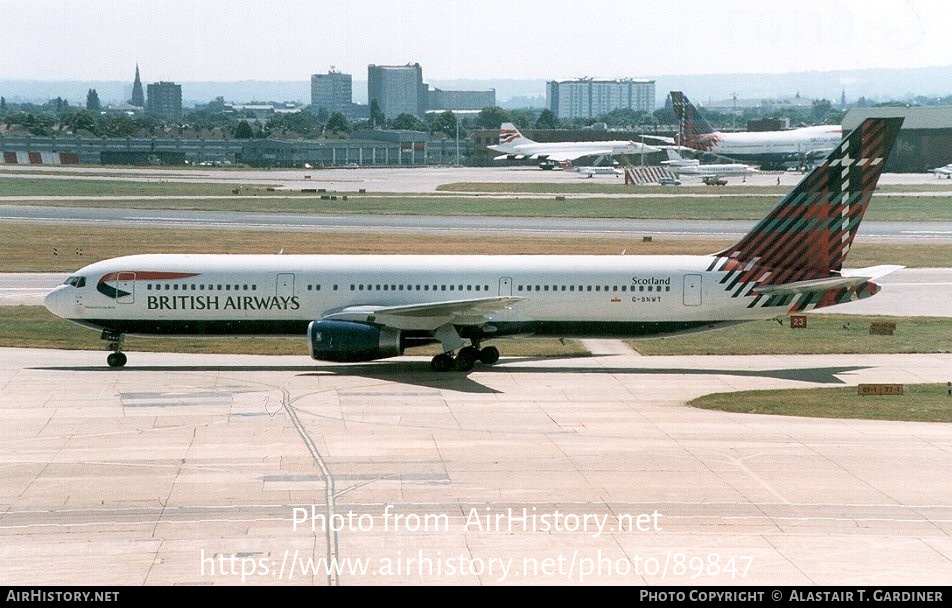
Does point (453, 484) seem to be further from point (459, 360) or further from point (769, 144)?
point (769, 144)

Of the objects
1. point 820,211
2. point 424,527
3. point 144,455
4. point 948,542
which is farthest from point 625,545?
point 820,211

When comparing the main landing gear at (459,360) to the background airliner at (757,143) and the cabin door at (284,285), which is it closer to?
the cabin door at (284,285)

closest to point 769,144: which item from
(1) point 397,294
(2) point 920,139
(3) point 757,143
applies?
(3) point 757,143

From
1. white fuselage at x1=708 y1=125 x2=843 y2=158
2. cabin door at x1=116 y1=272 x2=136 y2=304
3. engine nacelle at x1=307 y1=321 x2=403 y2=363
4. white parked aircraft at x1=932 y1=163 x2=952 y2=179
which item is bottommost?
engine nacelle at x1=307 y1=321 x2=403 y2=363

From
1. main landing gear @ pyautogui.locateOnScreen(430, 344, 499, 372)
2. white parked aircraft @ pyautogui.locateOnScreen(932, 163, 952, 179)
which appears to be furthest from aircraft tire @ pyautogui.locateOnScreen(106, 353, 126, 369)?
white parked aircraft @ pyautogui.locateOnScreen(932, 163, 952, 179)

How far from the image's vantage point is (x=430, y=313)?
4191 centimetres

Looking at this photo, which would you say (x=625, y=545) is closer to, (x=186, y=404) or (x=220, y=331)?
(x=186, y=404)

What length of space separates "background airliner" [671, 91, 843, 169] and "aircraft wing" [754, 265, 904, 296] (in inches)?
5699

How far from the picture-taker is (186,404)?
3600 cm

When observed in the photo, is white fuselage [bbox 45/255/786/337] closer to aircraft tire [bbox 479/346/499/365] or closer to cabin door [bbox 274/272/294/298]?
cabin door [bbox 274/272/294/298]

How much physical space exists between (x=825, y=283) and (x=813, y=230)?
2.40 m

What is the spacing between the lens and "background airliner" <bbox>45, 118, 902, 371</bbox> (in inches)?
1703

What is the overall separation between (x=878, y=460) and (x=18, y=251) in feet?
213

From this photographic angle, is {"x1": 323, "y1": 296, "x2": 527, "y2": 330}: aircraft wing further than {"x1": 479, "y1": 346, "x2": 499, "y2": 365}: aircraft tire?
No
